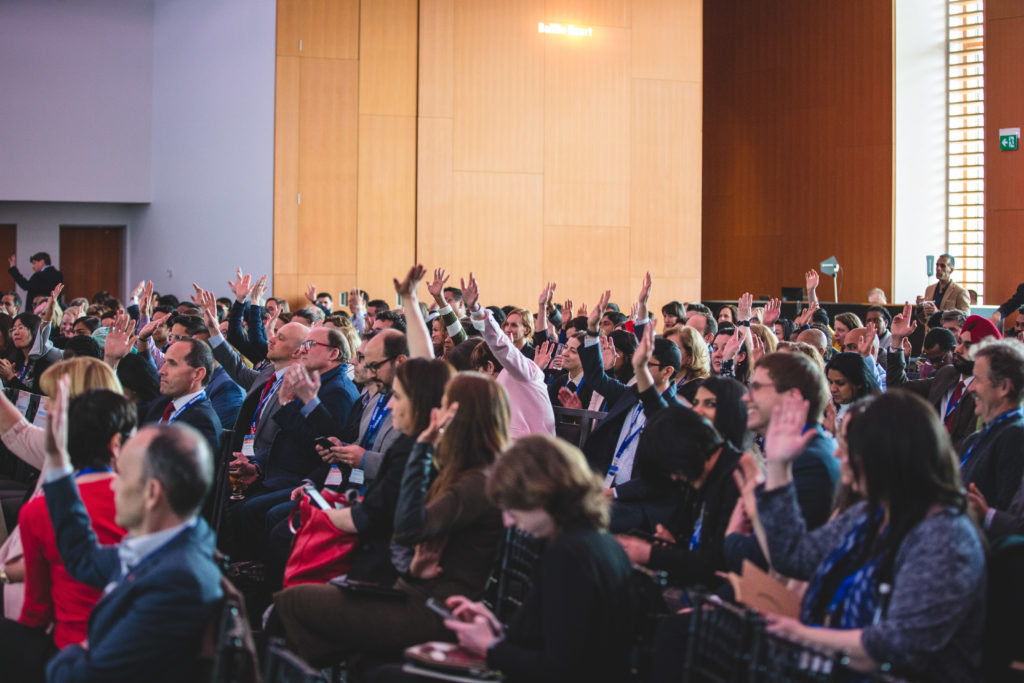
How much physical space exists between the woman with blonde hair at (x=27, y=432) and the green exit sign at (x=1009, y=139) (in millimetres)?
15272

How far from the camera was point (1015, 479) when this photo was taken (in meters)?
3.55

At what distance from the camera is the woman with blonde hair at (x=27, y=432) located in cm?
296

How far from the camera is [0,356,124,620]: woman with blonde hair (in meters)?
2.96

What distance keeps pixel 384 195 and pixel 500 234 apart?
1818 mm

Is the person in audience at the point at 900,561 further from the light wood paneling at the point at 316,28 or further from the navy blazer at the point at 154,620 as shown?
the light wood paneling at the point at 316,28

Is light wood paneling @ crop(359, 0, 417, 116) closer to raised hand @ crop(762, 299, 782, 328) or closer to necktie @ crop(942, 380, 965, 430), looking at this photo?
raised hand @ crop(762, 299, 782, 328)

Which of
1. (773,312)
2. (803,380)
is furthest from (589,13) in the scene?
(803,380)

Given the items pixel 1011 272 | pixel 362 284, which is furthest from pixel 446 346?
pixel 1011 272

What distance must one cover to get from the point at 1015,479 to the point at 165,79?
14.6 meters

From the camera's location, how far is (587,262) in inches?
607

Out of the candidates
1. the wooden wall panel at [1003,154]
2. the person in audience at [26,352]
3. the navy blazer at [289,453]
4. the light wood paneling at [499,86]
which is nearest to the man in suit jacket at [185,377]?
the navy blazer at [289,453]

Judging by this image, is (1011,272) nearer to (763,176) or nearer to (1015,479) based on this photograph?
(763,176)

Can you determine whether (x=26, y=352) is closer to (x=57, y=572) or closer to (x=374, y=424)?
(x=374, y=424)

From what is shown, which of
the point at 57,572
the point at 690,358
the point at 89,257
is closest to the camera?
the point at 57,572
